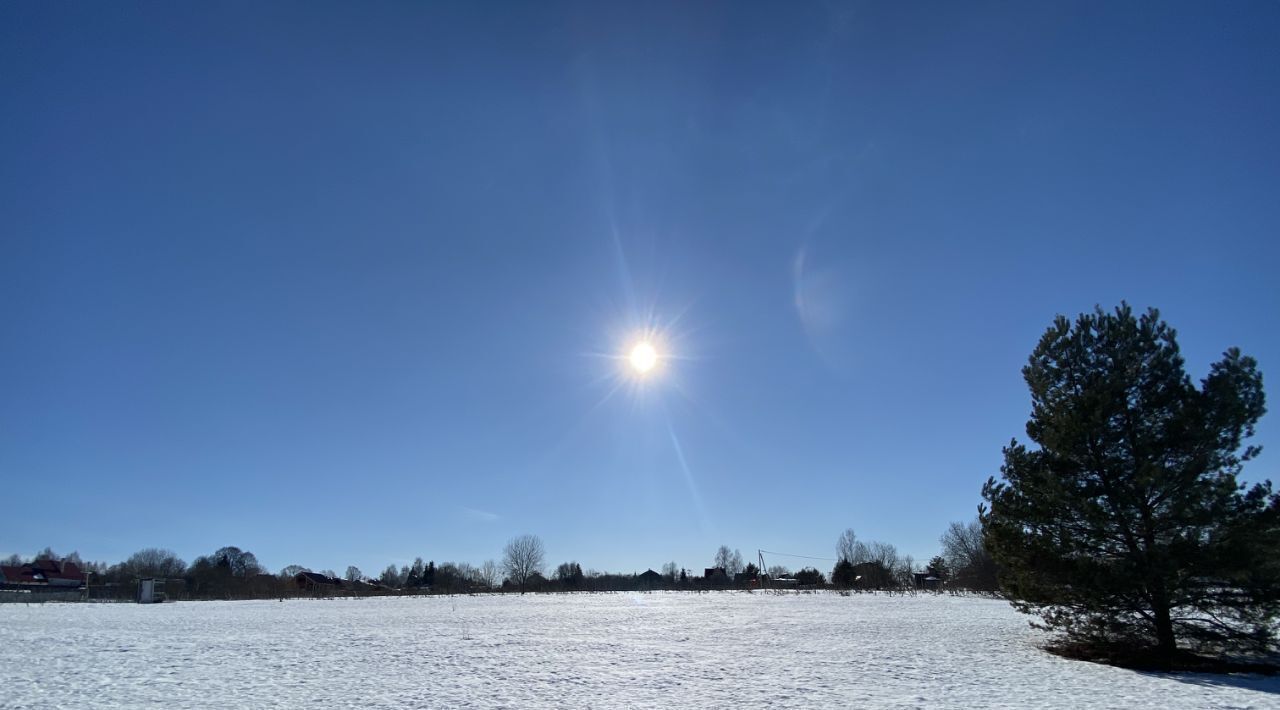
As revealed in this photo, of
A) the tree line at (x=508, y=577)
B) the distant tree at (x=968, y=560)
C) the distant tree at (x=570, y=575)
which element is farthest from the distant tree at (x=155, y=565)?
the distant tree at (x=968, y=560)

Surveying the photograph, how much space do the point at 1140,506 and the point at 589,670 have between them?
44.8 feet

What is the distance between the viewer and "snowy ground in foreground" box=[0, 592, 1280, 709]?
472 inches

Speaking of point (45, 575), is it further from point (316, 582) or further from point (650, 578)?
point (650, 578)

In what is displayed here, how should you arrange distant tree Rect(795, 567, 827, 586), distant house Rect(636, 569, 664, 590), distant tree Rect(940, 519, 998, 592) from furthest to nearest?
distant house Rect(636, 569, 664, 590) < distant tree Rect(795, 567, 827, 586) < distant tree Rect(940, 519, 998, 592)

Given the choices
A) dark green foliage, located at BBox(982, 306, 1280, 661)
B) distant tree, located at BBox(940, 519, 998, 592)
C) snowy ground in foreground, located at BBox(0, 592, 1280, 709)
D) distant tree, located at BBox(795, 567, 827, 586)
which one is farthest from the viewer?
distant tree, located at BBox(795, 567, 827, 586)

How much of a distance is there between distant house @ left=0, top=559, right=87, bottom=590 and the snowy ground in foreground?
110816 mm

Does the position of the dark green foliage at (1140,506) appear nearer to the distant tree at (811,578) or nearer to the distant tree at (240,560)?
the distant tree at (811,578)

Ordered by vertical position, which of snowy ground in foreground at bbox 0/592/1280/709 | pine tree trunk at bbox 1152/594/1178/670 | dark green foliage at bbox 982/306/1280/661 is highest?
dark green foliage at bbox 982/306/1280/661

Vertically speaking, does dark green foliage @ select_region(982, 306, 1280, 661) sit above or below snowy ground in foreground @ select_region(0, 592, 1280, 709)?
above

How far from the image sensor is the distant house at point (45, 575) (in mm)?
103688

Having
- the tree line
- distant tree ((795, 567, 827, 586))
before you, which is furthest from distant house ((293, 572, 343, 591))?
distant tree ((795, 567, 827, 586))

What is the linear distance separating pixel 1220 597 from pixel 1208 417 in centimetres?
408

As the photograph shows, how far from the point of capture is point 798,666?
51.6 feet

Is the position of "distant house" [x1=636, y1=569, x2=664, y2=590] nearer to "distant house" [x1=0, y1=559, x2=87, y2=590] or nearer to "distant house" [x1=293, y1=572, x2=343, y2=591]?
"distant house" [x1=293, y1=572, x2=343, y2=591]
